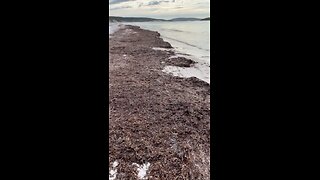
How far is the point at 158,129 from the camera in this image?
392 cm

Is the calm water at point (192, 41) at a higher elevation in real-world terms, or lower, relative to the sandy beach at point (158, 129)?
higher

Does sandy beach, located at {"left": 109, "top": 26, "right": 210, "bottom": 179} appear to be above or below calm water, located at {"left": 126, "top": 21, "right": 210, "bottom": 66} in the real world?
below

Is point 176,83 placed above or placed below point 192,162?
above

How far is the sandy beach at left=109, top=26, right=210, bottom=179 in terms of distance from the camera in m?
2.86

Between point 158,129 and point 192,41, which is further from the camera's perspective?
point 192,41

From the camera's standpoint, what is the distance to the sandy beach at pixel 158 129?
2861mm

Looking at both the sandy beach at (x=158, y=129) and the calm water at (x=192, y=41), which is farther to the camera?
the calm water at (x=192, y=41)

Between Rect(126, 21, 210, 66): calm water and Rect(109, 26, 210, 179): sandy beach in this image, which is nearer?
Rect(109, 26, 210, 179): sandy beach

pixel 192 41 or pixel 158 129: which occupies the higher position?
pixel 192 41
